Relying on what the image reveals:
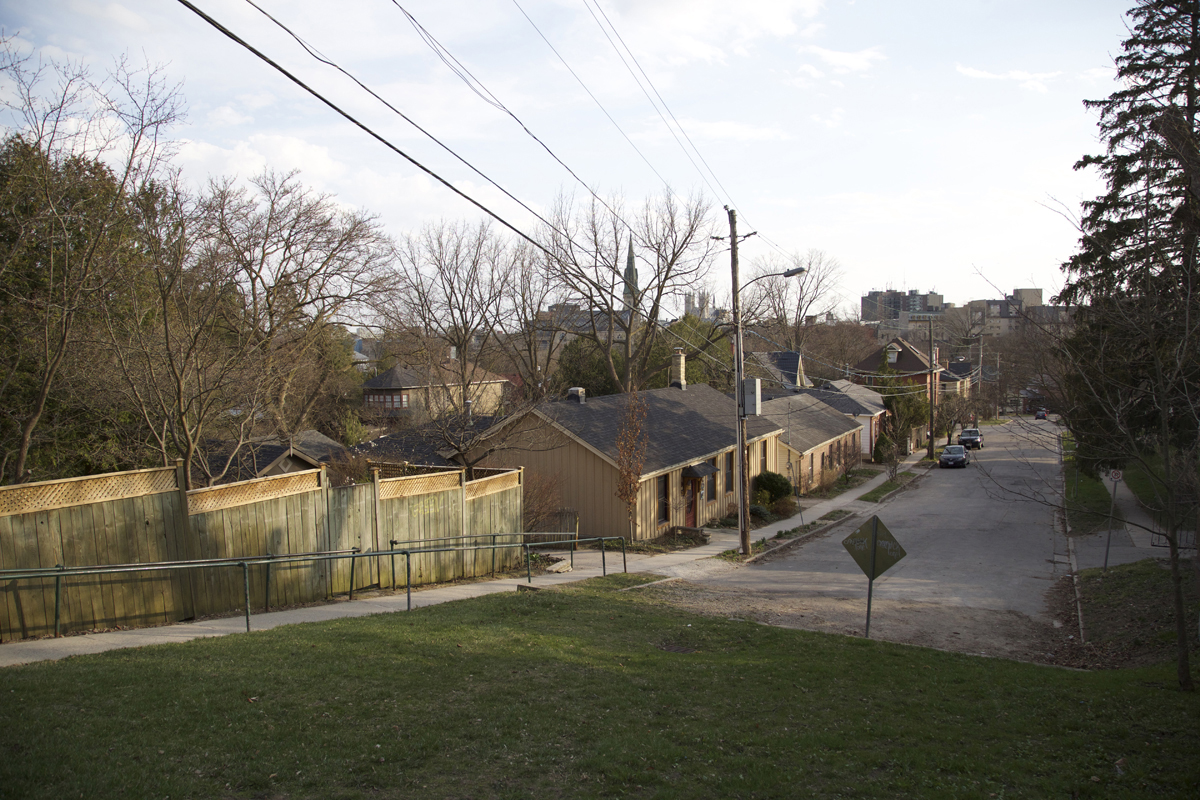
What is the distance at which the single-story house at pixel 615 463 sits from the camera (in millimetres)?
23859

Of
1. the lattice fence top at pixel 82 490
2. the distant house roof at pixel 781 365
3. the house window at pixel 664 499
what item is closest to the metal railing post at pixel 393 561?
the lattice fence top at pixel 82 490

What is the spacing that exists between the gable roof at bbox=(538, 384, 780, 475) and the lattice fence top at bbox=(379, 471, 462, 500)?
8046 mm

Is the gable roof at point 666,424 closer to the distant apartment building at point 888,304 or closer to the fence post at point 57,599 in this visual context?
the fence post at point 57,599

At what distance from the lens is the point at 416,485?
15.2 m

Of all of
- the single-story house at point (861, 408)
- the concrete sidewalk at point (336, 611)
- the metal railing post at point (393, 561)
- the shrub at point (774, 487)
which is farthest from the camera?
the single-story house at point (861, 408)

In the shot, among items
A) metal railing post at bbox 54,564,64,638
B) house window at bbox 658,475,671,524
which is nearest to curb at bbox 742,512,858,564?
house window at bbox 658,475,671,524

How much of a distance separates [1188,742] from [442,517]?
1255 centimetres

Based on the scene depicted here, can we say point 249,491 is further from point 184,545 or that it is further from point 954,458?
point 954,458

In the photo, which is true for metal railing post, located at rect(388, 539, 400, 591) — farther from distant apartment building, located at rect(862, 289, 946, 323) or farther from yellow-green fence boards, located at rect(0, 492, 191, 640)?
distant apartment building, located at rect(862, 289, 946, 323)

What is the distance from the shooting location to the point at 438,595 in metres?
13.5

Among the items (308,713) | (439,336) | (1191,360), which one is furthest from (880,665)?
(439,336)

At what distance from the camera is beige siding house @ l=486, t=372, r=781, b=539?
23875 millimetres

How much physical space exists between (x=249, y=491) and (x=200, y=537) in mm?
1056

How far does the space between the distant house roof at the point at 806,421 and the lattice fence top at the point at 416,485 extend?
22.5 metres
